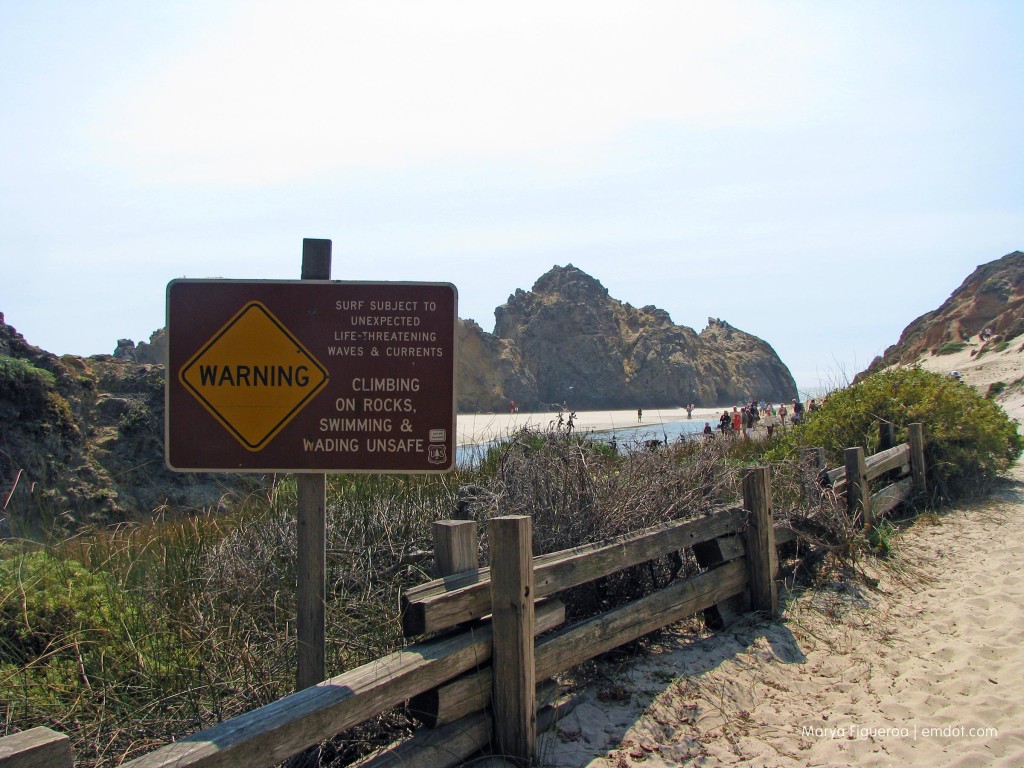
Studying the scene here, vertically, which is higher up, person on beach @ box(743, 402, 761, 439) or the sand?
person on beach @ box(743, 402, 761, 439)

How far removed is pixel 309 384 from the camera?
3303 mm

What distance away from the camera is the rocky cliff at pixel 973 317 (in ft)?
110

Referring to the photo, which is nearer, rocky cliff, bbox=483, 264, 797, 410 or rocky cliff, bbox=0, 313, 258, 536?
rocky cliff, bbox=0, 313, 258, 536

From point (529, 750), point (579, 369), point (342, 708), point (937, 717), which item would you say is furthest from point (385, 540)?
point (579, 369)

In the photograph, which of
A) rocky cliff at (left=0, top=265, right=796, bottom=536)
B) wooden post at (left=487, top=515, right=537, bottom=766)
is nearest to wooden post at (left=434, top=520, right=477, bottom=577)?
wooden post at (left=487, top=515, right=537, bottom=766)

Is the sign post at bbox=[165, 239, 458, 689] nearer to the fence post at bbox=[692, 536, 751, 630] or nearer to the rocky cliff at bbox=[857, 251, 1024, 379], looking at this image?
the fence post at bbox=[692, 536, 751, 630]

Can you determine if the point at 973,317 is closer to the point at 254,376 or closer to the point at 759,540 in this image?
the point at 759,540

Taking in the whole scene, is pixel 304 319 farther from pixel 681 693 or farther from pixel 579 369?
pixel 579 369

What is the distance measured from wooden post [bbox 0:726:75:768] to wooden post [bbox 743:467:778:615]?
4.73m

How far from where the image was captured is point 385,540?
223 inches

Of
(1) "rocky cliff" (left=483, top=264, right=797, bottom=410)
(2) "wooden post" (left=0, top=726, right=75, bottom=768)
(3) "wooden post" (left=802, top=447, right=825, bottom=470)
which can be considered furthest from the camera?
(1) "rocky cliff" (left=483, top=264, right=797, bottom=410)

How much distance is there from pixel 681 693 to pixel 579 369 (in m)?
104

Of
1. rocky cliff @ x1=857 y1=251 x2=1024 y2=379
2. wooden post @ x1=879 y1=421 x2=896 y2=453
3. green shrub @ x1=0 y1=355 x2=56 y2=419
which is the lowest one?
wooden post @ x1=879 y1=421 x2=896 y2=453

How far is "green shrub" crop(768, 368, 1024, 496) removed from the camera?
1006cm
